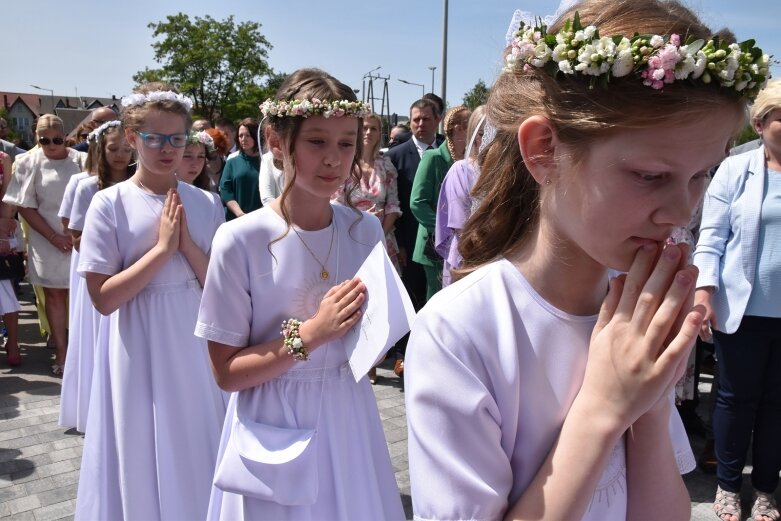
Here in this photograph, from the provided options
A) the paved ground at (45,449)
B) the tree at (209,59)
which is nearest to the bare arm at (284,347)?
the paved ground at (45,449)

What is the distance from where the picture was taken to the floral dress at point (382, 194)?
620 centimetres

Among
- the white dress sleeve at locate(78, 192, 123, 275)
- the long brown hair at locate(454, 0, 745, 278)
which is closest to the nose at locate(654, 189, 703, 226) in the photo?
the long brown hair at locate(454, 0, 745, 278)

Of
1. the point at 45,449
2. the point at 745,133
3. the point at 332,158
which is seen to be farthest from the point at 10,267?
the point at 745,133

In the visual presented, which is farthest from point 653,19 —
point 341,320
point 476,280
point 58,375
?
point 58,375

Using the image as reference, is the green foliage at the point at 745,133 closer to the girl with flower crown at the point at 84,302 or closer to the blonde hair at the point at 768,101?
the blonde hair at the point at 768,101

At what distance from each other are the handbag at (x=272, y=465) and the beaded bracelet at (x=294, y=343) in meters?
Result: 0.25

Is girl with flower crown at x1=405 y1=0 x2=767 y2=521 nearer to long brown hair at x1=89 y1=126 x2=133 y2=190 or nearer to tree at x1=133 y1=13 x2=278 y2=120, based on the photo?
long brown hair at x1=89 y1=126 x2=133 y2=190

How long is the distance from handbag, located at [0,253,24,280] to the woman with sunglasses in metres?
0.18

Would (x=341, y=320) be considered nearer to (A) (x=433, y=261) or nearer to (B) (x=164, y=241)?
(B) (x=164, y=241)

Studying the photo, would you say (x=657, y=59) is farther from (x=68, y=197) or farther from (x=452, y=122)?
(x=68, y=197)

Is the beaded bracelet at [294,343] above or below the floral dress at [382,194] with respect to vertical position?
below

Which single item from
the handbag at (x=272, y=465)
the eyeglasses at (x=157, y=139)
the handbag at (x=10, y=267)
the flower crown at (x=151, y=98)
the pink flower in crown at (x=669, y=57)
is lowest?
the handbag at (x=10, y=267)

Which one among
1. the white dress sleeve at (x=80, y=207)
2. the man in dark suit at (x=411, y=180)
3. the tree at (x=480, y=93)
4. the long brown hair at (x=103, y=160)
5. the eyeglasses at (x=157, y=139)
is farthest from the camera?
the man in dark suit at (x=411, y=180)

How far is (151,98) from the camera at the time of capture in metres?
3.30
